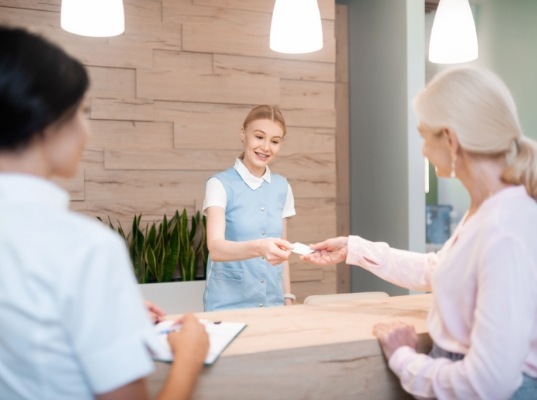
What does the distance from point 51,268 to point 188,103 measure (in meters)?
3.29

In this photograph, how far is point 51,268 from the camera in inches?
33.2

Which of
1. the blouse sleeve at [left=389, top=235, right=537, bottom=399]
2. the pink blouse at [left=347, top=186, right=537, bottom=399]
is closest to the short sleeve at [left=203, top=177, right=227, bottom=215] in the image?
the pink blouse at [left=347, top=186, right=537, bottom=399]

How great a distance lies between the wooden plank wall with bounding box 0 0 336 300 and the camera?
384cm

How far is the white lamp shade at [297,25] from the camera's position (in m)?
2.71

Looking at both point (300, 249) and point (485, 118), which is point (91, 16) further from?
point (485, 118)

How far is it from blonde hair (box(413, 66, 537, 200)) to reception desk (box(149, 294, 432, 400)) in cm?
52

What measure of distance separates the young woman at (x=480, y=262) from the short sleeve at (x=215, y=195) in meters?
1.17

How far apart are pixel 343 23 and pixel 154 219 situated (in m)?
2.57

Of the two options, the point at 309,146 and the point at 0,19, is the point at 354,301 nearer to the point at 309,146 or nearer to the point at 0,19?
the point at 309,146

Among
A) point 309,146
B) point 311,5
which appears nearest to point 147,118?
point 309,146

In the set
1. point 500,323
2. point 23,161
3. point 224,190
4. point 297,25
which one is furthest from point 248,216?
point 23,161

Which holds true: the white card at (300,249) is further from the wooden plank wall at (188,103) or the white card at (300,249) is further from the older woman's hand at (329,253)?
the wooden plank wall at (188,103)

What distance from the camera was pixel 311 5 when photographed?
8.92 feet

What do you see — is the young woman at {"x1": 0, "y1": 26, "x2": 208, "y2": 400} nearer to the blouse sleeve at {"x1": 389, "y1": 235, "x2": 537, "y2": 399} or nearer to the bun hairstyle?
the bun hairstyle
